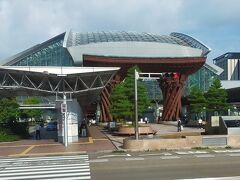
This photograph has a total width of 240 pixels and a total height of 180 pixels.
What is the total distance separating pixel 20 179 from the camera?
18.2 metres

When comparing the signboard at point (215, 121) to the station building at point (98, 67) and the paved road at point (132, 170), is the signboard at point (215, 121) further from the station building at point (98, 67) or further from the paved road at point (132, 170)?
the paved road at point (132, 170)

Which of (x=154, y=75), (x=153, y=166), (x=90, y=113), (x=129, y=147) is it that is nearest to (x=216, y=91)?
(x=154, y=75)

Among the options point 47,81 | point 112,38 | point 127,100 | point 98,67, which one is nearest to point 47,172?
point 47,81

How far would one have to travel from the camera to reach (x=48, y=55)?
12462cm

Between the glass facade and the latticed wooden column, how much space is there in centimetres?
3267

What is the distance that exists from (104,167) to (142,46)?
85068 millimetres

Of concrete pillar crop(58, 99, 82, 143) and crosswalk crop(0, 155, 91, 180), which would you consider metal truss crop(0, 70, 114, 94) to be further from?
crosswalk crop(0, 155, 91, 180)

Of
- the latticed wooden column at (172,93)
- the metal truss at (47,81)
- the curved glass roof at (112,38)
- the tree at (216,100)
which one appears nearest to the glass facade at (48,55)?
the curved glass roof at (112,38)

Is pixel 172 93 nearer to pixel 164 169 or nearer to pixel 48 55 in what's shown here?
pixel 48 55

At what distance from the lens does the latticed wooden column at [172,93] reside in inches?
3558

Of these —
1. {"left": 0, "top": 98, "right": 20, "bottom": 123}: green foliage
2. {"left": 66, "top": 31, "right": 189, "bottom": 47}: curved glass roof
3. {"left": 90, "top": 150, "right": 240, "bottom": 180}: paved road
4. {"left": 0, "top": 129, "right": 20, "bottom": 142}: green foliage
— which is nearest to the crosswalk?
{"left": 90, "top": 150, "right": 240, "bottom": 180}: paved road

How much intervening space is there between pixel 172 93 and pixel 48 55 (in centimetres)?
4508

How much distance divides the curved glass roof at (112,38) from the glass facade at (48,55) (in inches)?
168

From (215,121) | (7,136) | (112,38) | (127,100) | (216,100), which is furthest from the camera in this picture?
(112,38)
